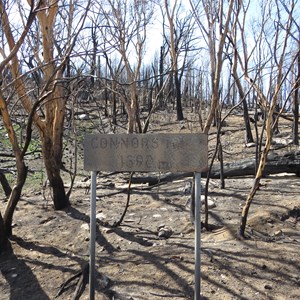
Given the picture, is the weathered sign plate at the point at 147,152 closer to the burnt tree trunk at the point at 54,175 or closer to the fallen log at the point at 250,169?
the burnt tree trunk at the point at 54,175

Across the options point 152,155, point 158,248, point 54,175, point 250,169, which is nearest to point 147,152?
point 152,155

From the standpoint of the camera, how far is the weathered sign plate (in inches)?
113

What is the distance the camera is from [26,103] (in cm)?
552

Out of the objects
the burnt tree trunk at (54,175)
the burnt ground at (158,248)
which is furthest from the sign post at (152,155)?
the burnt tree trunk at (54,175)

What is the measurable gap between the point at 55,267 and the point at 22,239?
1.17m

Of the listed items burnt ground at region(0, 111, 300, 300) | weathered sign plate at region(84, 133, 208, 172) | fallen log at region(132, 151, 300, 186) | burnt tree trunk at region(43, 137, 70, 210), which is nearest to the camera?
weathered sign plate at region(84, 133, 208, 172)

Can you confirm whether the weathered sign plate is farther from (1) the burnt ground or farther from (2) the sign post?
(1) the burnt ground

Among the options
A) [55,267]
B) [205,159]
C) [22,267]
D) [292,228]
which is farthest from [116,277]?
[292,228]

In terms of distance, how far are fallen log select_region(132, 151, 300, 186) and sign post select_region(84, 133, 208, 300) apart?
5574 mm

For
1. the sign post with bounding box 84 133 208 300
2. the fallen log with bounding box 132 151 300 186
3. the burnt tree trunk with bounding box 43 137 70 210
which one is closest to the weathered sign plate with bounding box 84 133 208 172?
the sign post with bounding box 84 133 208 300

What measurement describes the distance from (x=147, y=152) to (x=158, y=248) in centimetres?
187

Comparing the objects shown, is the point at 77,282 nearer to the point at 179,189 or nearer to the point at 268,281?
the point at 268,281

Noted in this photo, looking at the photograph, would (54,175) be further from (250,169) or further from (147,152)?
(250,169)

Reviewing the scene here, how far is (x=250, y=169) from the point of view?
343 inches
